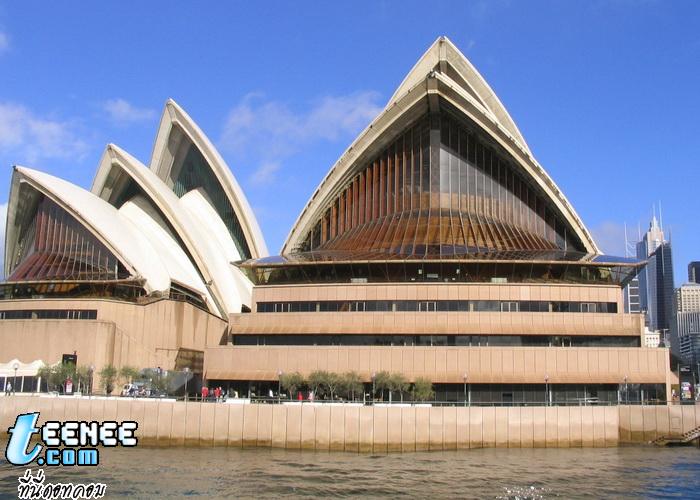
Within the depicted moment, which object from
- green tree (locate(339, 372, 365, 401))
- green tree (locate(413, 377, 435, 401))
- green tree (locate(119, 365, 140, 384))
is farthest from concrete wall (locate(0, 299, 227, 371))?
green tree (locate(413, 377, 435, 401))

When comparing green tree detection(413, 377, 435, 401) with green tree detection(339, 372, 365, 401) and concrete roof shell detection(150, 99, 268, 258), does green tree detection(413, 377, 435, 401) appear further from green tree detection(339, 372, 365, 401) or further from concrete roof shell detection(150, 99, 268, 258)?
concrete roof shell detection(150, 99, 268, 258)

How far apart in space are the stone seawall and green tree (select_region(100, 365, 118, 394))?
7083 millimetres

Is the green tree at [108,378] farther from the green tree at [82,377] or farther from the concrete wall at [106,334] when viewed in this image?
the concrete wall at [106,334]

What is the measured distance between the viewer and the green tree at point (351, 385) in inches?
1823

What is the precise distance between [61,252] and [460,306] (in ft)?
109

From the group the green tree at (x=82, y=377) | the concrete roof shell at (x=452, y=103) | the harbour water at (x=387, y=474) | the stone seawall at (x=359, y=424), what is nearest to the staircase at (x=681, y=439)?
the stone seawall at (x=359, y=424)

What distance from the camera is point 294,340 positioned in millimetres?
52031

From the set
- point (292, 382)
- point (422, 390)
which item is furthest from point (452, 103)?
point (292, 382)

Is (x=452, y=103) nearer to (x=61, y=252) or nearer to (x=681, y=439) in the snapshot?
(x=681, y=439)

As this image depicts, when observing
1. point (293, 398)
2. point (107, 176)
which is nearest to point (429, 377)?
point (293, 398)

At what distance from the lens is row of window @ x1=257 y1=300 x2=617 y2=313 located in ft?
166

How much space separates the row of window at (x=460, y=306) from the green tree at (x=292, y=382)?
6328 millimetres

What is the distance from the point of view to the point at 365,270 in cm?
5397

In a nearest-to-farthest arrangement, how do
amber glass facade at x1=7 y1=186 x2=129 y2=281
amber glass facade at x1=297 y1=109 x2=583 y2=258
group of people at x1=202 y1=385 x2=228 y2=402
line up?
group of people at x1=202 y1=385 x2=228 y2=402
amber glass facade at x1=7 y1=186 x2=129 y2=281
amber glass facade at x1=297 y1=109 x2=583 y2=258
